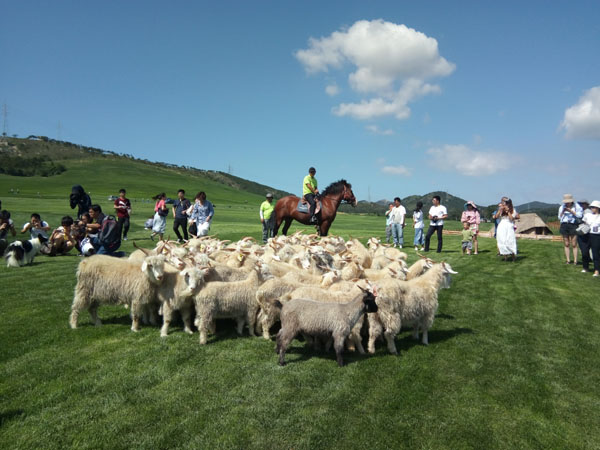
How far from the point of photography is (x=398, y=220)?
59.2ft

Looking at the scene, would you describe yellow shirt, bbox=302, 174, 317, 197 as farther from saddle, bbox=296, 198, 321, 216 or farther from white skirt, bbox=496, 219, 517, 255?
white skirt, bbox=496, 219, 517, 255

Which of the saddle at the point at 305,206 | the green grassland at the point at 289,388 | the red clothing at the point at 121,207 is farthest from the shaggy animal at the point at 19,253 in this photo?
the saddle at the point at 305,206

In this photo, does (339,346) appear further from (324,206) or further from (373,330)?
(324,206)

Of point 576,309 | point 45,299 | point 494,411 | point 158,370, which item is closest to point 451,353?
point 494,411

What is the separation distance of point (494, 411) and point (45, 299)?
9291mm

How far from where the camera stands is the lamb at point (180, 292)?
20.1ft

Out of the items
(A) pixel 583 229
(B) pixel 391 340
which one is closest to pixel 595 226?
(A) pixel 583 229

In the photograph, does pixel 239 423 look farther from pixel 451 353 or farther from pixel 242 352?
pixel 451 353

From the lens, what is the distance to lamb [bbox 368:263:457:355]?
5.78 metres

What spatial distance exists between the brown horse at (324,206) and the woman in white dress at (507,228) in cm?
671

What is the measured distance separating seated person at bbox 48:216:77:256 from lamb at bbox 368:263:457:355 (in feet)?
45.6

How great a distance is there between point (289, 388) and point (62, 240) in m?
14.0

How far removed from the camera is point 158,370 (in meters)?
4.94

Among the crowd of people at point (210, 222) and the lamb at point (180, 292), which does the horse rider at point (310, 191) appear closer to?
the crowd of people at point (210, 222)
